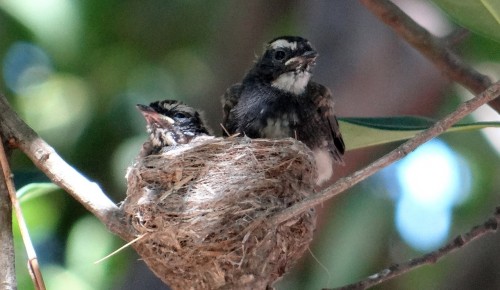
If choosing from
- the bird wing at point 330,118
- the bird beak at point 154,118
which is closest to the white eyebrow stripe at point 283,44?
the bird wing at point 330,118

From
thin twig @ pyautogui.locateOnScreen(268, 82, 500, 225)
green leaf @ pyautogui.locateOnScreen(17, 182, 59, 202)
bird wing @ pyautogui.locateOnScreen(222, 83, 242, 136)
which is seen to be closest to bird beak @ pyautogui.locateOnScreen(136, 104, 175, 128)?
bird wing @ pyautogui.locateOnScreen(222, 83, 242, 136)

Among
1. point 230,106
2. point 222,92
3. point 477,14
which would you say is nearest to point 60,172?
point 230,106

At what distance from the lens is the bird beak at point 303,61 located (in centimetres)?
264

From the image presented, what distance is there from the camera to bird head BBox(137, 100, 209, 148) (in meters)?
2.69

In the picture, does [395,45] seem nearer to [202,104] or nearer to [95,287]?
[202,104]

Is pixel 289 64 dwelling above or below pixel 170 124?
above

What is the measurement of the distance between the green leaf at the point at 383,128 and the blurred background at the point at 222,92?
1.04m

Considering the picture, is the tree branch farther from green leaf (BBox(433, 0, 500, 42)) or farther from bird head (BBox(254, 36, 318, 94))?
green leaf (BBox(433, 0, 500, 42))

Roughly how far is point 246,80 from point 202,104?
3.25 feet

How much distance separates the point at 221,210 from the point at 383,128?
19.8 inches

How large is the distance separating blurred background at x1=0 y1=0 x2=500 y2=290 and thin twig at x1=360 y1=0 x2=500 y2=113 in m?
1.08

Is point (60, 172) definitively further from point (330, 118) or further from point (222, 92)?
point (222, 92)

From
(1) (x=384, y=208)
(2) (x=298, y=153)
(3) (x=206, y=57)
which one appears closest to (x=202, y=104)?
(3) (x=206, y=57)

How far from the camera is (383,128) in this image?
2277mm
